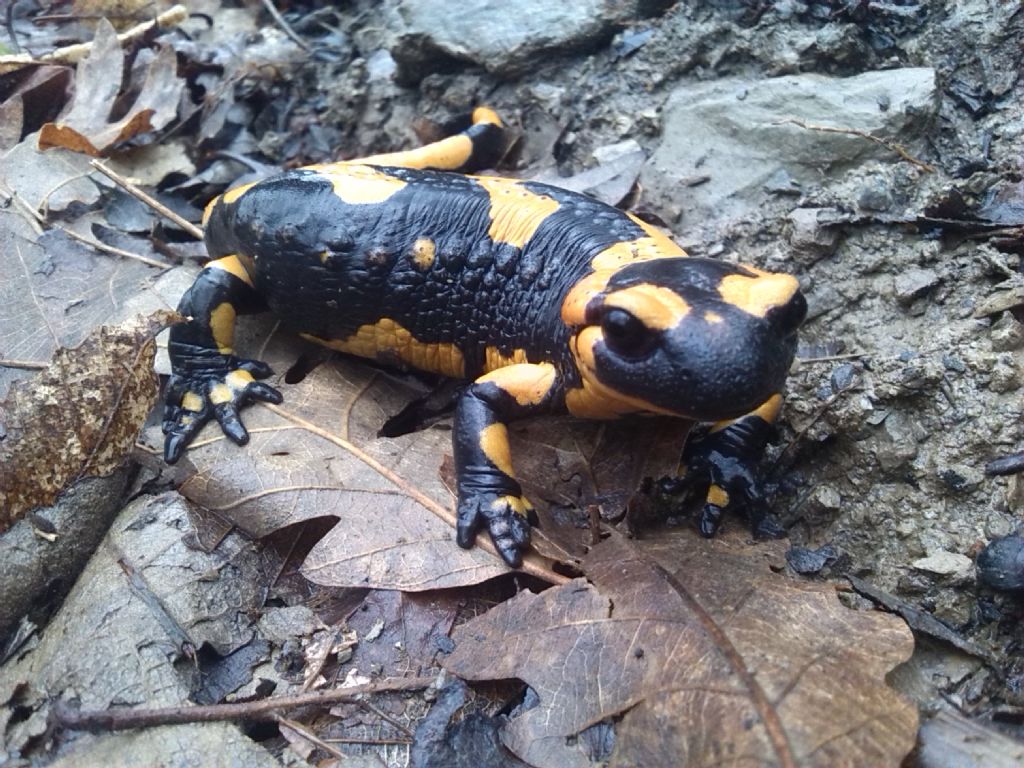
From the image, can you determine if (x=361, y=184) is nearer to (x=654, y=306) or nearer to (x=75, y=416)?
(x=75, y=416)

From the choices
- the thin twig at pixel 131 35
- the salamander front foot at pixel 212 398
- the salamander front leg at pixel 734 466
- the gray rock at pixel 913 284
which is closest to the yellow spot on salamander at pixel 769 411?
the salamander front leg at pixel 734 466

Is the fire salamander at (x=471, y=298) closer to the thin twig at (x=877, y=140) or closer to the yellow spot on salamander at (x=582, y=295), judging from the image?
the yellow spot on salamander at (x=582, y=295)

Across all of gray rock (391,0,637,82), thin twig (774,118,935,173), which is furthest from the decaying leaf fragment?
thin twig (774,118,935,173)

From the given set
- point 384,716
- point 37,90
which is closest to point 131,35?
point 37,90

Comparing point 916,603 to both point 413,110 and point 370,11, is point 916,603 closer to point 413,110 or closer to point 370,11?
point 413,110

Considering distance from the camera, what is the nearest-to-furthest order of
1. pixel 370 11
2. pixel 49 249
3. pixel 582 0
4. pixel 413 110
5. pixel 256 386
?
pixel 256 386
pixel 49 249
pixel 582 0
pixel 413 110
pixel 370 11

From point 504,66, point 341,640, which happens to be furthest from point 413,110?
point 341,640

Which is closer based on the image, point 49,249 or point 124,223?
point 49,249
